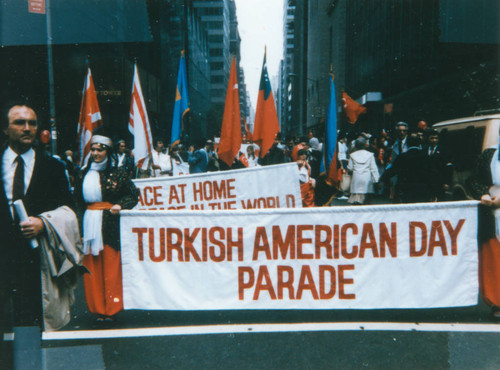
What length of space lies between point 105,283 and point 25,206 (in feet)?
5.58

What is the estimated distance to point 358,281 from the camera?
4.64m

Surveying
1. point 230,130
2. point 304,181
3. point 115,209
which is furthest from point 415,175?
point 115,209

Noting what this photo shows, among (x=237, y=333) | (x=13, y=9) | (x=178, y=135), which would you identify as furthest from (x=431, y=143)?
(x=13, y=9)

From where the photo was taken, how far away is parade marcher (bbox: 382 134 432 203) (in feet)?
21.9

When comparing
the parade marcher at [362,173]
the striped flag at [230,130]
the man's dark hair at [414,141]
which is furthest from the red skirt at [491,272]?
the parade marcher at [362,173]

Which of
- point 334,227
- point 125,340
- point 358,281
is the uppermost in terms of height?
point 334,227

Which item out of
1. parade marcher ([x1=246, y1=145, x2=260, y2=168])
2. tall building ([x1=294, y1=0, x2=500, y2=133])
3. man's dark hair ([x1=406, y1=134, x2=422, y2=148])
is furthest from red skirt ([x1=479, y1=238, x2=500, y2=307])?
parade marcher ([x1=246, y1=145, x2=260, y2=168])

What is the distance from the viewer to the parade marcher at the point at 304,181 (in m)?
8.69

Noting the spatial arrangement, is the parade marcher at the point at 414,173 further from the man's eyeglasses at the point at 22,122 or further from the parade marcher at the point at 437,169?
the man's eyeglasses at the point at 22,122

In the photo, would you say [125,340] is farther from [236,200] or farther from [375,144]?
[375,144]

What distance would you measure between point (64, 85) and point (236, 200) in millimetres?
17469

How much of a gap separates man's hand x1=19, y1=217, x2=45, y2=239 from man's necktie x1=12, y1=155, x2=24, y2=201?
0.17 metres

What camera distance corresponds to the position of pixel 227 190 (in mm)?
8430

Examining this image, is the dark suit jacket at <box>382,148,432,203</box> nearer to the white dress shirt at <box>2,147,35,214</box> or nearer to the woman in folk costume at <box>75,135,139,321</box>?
the woman in folk costume at <box>75,135,139,321</box>
